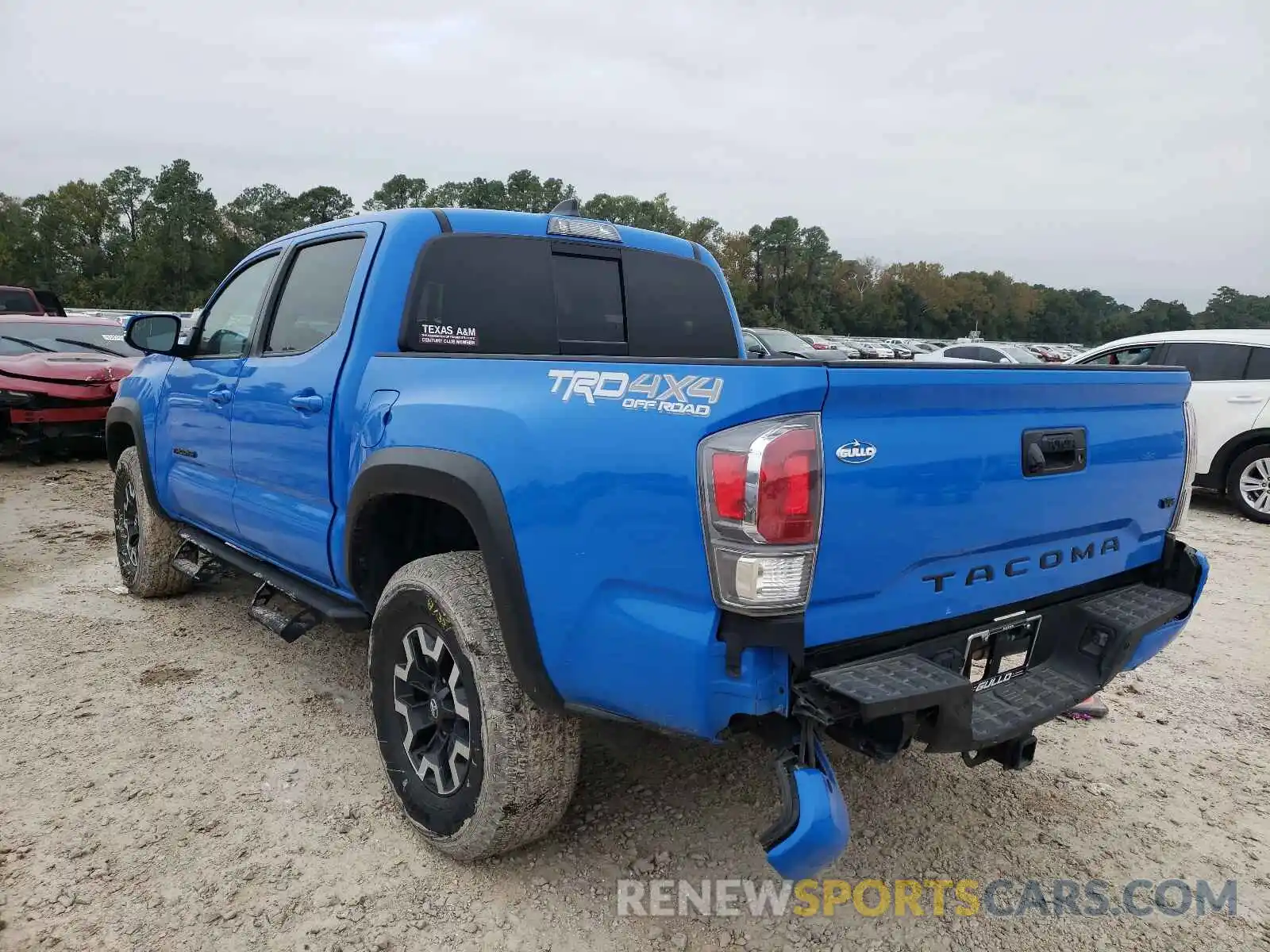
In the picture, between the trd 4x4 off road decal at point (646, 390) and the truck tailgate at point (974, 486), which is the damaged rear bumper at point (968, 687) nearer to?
the truck tailgate at point (974, 486)

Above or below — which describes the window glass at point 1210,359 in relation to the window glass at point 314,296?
below

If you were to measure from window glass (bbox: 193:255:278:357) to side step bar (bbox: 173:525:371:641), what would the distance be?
94 cm

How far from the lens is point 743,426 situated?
5.90ft

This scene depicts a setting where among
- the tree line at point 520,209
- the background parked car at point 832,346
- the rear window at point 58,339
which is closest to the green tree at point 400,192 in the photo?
the tree line at point 520,209

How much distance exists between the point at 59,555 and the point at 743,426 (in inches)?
243

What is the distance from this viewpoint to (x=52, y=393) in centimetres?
929

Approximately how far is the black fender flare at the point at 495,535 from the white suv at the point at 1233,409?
7395mm

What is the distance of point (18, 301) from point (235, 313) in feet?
43.7

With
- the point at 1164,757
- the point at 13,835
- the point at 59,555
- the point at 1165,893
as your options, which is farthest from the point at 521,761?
the point at 59,555

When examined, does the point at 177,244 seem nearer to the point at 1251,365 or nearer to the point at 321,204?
the point at 321,204

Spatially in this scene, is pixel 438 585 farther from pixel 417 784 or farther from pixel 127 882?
pixel 127 882

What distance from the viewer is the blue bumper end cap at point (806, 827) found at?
179cm

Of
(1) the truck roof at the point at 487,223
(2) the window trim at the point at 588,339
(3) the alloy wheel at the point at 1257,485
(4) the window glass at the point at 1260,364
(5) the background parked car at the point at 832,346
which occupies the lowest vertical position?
(3) the alloy wheel at the point at 1257,485

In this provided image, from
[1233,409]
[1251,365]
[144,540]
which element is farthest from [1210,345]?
[144,540]
